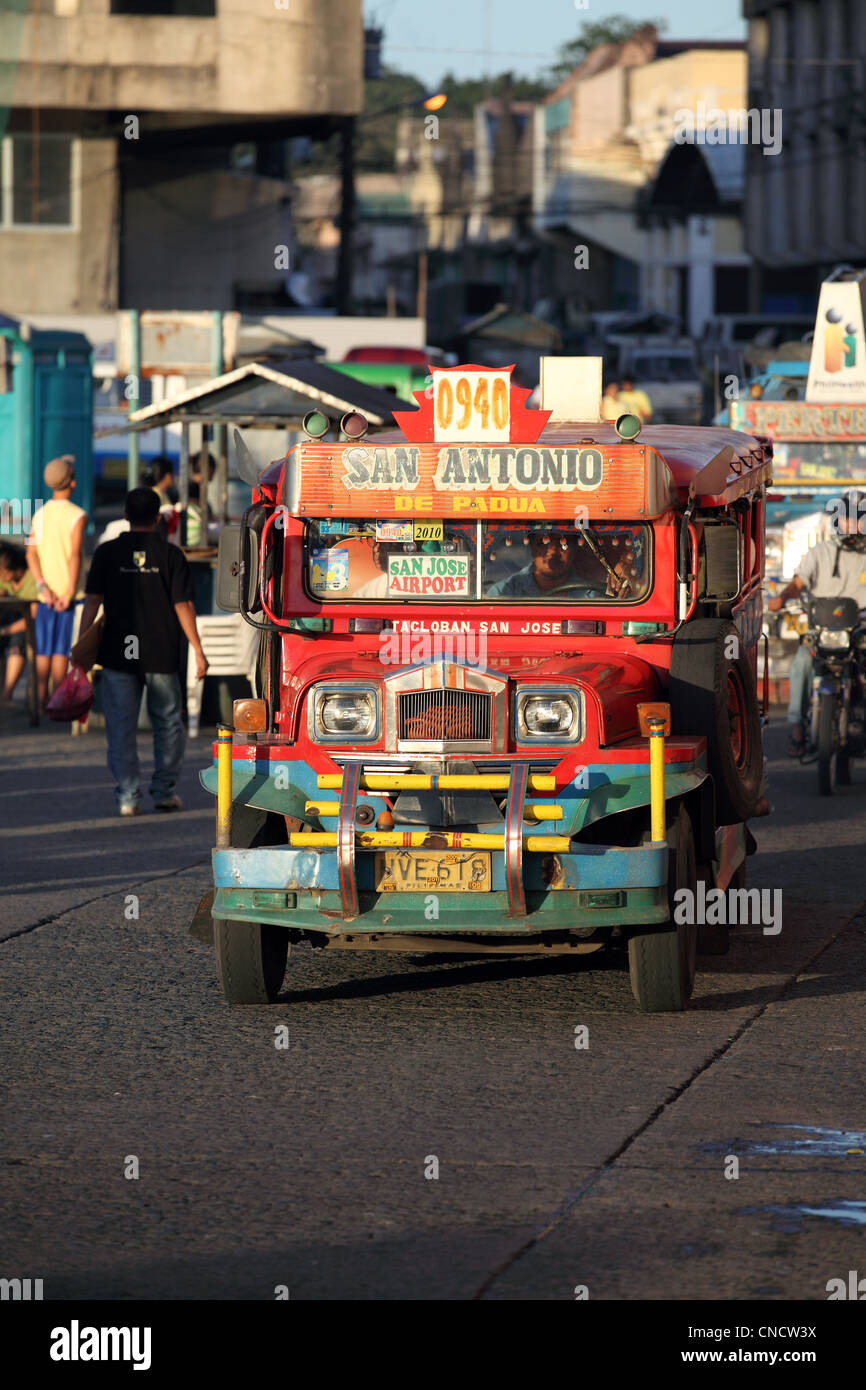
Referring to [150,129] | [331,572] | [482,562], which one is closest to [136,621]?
[331,572]

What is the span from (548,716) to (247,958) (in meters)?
1.51

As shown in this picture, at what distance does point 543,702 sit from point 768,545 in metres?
12.2

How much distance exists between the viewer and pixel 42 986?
8906 mm

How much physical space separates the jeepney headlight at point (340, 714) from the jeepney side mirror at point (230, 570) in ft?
3.29

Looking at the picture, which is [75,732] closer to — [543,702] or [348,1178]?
[543,702]

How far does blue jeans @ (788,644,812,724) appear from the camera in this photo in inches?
619

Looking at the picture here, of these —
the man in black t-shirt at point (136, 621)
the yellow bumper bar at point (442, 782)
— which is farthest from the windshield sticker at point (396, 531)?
the man in black t-shirt at point (136, 621)

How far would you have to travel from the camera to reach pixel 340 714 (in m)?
8.48

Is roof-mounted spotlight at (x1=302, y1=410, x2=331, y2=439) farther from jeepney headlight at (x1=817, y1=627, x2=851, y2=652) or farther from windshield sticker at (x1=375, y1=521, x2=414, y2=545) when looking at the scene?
jeepney headlight at (x1=817, y1=627, x2=851, y2=652)

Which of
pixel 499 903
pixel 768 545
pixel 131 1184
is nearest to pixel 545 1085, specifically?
pixel 499 903

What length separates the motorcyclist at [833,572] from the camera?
15.3 metres

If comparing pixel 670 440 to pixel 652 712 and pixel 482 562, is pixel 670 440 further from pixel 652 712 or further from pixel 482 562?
Answer: pixel 652 712

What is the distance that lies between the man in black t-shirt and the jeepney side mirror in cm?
368

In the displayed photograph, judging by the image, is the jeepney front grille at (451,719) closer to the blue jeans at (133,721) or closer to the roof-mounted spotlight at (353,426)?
the roof-mounted spotlight at (353,426)
